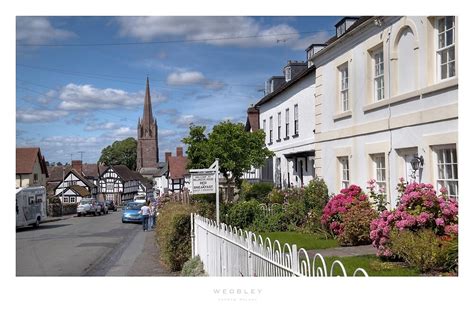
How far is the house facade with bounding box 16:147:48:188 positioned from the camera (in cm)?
641

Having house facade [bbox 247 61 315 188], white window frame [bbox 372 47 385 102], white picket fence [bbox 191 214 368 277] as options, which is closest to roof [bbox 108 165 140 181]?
white picket fence [bbox 191 214 368 277]

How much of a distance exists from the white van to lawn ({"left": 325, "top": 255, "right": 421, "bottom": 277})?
3.92 meters

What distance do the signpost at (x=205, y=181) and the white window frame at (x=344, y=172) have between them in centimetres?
294

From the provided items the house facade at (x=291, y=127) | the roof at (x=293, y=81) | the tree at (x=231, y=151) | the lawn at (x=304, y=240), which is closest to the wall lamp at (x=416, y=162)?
the lawn at (x=304, y=240)

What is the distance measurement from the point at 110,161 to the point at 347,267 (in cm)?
385

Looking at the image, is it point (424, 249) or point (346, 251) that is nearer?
point (424, 249)

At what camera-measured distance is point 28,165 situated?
6.57 meters

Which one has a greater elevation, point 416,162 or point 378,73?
point 378,73

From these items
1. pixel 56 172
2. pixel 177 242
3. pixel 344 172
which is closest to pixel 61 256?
pixel 56 172

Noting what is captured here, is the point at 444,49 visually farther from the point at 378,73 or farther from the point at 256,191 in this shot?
the point at 256,191

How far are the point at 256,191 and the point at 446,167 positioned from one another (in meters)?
7.21

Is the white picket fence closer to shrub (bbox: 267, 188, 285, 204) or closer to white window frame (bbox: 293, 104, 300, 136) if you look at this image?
shrub (bbox: 267, 188, 285, 204)
